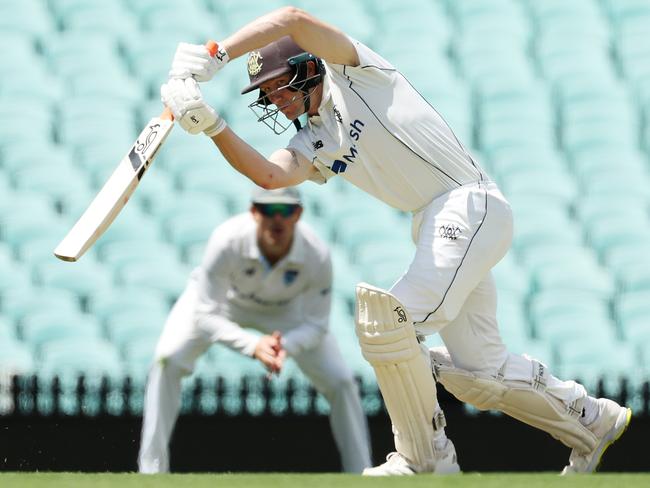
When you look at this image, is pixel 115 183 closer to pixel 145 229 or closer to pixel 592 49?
pixel 145 229

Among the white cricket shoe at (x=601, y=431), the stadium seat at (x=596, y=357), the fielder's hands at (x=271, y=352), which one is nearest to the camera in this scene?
the white cricket shoe at (x=601, y=431)

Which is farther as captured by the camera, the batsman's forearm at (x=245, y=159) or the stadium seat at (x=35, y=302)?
the stadium seat at (x=35, y=302)

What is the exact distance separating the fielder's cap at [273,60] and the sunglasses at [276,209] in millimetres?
2093

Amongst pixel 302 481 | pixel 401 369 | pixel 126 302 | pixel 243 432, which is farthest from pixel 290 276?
pixel 302 481

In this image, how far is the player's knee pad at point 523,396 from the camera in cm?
464

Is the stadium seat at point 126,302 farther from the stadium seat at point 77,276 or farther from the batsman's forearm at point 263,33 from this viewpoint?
the batsman's forearm at point 263,33

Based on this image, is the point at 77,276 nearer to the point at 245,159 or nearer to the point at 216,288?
the point at 216,288

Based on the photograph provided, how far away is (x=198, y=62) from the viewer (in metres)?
4.22

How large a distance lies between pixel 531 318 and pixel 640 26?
3.09m

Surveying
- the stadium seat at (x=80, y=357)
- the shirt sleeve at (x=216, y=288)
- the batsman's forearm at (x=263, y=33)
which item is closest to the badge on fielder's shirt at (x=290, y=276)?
the shirt sleeve at (x=216, y=288)

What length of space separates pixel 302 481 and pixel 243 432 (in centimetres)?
315

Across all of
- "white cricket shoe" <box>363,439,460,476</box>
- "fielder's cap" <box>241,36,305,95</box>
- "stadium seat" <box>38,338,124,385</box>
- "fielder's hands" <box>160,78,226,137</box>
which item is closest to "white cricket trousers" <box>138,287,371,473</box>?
"stadium seat" <box>38,338,124,385</box>

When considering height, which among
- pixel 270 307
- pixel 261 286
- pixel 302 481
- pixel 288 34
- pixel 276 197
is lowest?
pixel 270 307

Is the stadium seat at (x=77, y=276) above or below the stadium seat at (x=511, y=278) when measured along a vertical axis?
below
